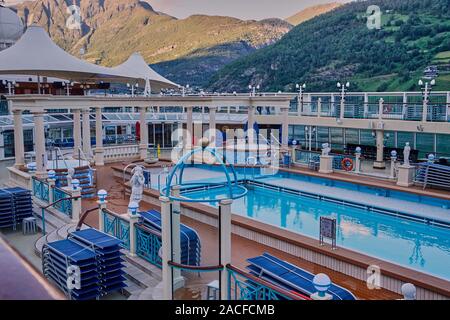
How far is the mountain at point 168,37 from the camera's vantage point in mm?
52750

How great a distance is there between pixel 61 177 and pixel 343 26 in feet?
139

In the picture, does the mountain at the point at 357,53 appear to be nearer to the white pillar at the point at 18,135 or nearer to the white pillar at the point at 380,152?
the white pillar at the point at 380,152

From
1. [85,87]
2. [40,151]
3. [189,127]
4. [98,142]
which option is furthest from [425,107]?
[85,87]

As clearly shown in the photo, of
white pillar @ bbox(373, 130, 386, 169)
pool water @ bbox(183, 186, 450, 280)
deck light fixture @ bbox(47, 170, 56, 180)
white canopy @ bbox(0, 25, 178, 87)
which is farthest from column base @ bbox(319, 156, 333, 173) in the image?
white canopy @ bbox(0, 25, 178, 87)

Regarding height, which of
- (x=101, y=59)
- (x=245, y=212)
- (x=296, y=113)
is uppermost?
(x=101, y=59)

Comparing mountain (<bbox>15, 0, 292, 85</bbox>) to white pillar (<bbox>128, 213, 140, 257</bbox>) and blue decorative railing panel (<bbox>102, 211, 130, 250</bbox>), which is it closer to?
blue decorative railing panel (<bbox>102, 211, 130, 250</bbox>)

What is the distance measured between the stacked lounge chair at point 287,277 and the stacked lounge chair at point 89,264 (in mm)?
2052

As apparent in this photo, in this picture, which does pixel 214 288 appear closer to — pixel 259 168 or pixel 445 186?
pixel 445 186

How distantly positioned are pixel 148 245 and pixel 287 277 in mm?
2627

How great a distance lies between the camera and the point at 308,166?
16.4 m

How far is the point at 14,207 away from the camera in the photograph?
10312mm

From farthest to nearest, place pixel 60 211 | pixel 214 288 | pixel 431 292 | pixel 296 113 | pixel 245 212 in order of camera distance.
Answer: pixel 296 113 → pixel 245 212 → pixel 60 211 → pixel 431 292 → pixel 214 288

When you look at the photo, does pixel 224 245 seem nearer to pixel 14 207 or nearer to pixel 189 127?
pixel 14 207

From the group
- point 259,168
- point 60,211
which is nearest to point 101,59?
point 259,168
